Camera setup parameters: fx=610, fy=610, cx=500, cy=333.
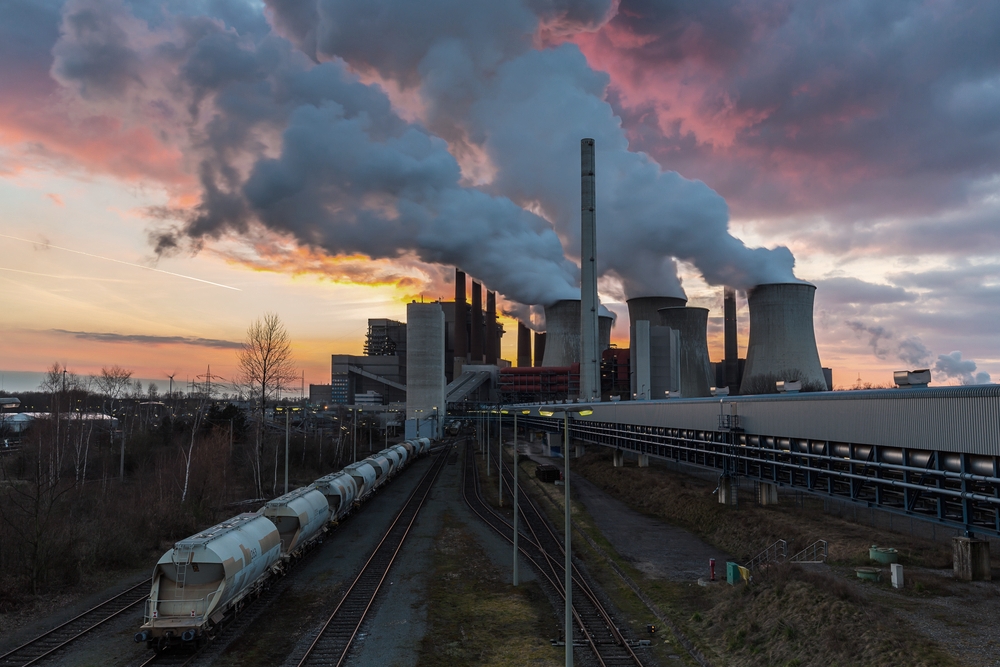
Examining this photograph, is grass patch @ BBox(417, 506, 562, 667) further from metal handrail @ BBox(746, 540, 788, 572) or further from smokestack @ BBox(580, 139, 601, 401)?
smokestack @ BBox(580, 139, 601, 401)

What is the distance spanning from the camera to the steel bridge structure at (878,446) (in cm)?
1769

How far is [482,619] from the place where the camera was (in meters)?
20.1

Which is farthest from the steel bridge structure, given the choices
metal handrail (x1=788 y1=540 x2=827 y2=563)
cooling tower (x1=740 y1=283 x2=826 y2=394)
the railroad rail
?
cooling tower (x1=740 y1=283 x2=826 y2=394)

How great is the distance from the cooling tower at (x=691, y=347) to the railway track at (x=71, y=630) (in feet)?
249

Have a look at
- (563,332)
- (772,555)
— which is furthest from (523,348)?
(772,555)

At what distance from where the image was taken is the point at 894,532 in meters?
27.6

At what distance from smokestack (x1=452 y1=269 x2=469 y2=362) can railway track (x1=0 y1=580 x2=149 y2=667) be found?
11762 cm

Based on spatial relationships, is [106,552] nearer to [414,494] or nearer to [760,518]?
[414,494]

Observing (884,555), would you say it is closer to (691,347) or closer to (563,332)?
(691,347)

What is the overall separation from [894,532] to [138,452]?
6282 cm

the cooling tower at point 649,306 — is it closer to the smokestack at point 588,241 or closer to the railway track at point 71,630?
the smokestack at point 588,241

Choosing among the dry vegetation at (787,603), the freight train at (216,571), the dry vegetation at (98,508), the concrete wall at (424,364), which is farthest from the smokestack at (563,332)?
the freight train at (216,571)

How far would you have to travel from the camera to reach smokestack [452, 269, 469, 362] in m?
139

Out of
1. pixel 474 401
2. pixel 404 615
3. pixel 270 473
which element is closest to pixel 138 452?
pixel 270 473
